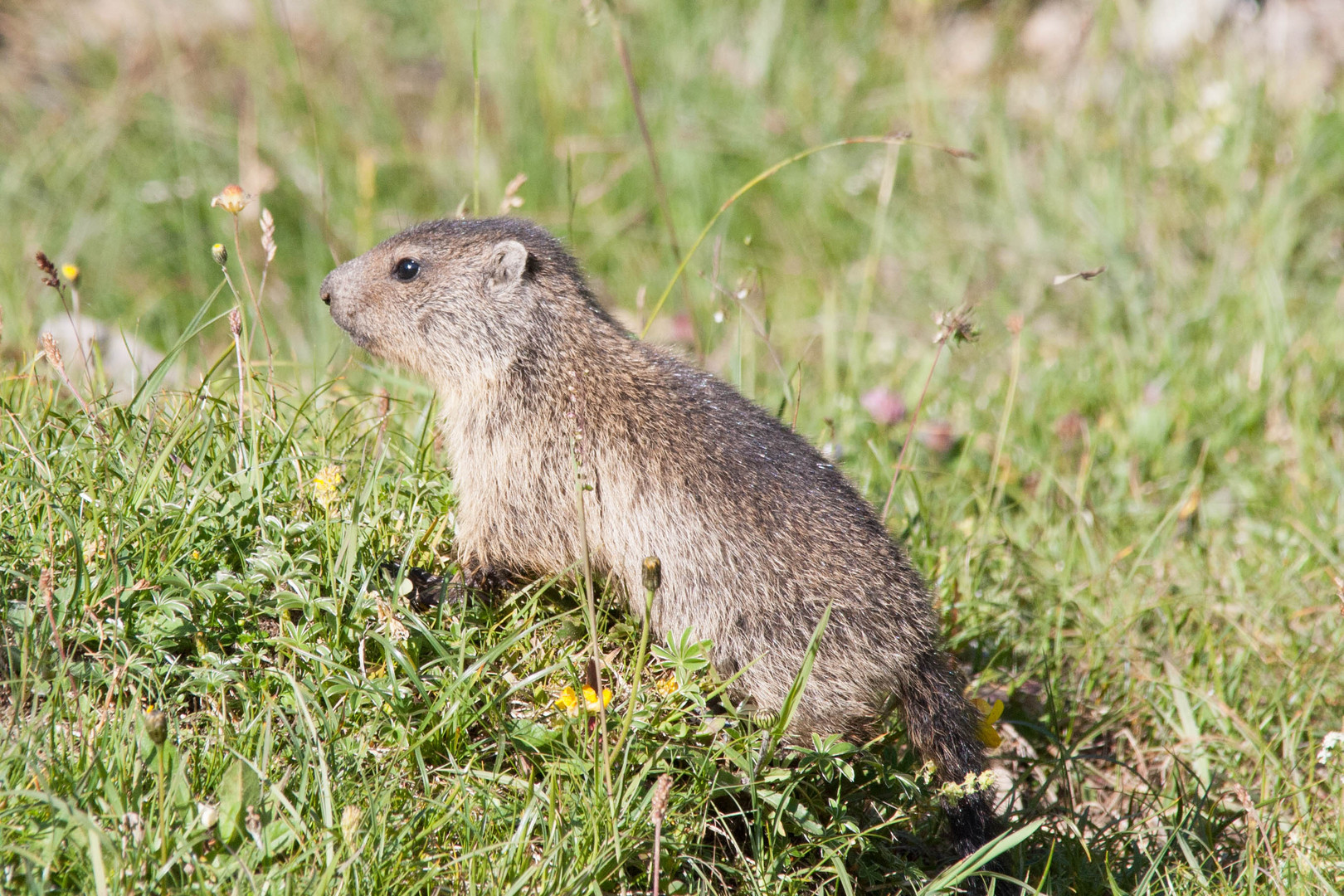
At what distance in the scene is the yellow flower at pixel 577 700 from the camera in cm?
292

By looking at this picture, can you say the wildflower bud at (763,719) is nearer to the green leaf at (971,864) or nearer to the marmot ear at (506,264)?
the green leaf at (971,864)

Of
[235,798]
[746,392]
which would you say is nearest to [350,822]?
[235,798]

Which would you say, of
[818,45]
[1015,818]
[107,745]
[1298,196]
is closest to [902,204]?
[818,45]

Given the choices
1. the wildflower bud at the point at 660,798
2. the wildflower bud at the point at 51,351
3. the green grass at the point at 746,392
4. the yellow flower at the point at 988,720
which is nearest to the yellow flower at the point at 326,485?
the green grass at the point at 746,392

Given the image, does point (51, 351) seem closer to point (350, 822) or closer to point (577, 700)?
point (350, 822)

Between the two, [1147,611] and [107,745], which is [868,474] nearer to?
[1147,611]

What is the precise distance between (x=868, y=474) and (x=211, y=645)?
2760 mm

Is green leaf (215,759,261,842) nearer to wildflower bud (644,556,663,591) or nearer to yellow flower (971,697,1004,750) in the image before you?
wildflower bud (644,556,663,591)

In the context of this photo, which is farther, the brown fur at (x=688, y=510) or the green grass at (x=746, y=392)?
the brown fur at (x=688, y=510)

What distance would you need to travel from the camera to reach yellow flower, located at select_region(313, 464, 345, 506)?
331 centimetres

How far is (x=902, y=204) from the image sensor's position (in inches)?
298

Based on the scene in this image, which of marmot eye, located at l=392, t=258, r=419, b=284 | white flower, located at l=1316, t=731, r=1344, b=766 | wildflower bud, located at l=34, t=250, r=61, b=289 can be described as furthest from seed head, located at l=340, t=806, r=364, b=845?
white flower, located at l=1316, t=731, r=1344, b=766

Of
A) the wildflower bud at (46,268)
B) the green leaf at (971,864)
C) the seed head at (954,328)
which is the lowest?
the green leaf at (971,864)

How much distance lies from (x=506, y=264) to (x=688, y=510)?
1285 mm
